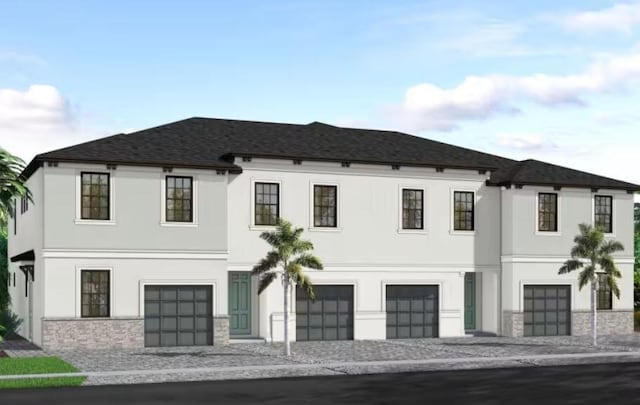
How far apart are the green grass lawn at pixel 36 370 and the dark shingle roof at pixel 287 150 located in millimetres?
7274

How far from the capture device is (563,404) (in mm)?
19562

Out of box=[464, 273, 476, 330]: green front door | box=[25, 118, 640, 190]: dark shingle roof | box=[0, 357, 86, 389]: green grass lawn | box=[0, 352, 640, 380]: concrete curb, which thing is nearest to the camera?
box=[0, 357, 86, 389]: green grass lawn

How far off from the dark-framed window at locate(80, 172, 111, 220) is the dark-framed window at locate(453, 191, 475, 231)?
46.0ft

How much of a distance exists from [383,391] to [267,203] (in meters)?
15.2

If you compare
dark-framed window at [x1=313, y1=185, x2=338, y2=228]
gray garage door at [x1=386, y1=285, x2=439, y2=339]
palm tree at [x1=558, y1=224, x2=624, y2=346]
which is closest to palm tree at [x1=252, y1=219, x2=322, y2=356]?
dark-framed window at [x1=313, y1=185, x2=338, y2=228]

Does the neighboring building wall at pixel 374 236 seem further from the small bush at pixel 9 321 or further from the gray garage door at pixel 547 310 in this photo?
the small bush at pixel 9 321

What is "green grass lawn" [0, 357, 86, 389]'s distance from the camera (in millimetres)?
22797

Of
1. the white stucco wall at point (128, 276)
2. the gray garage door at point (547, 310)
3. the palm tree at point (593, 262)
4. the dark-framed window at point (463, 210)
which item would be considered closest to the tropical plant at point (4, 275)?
the white stucco wall at point (128, 276)

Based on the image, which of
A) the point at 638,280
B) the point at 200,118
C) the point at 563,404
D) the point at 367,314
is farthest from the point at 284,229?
the point at 638,280

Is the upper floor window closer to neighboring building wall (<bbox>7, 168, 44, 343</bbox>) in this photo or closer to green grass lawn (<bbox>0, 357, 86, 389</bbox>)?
neighboring building wall (<bbox>7, 168, 44, 343</bbox>)

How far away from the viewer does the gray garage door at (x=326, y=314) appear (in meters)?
36.5

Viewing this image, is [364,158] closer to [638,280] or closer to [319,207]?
[319,207]

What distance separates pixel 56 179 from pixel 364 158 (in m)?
11.7

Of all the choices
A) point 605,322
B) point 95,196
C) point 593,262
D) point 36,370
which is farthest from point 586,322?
point 36,370
